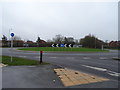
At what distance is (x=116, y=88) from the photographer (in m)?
4.38

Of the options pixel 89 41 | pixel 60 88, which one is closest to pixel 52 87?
pixel 60 88

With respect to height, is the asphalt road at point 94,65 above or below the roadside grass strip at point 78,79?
below

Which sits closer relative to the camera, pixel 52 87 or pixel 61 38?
pixel 52 87

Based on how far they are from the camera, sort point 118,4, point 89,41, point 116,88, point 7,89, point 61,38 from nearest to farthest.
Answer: point 7,89 → point 116,88 → point 118,4 → point 89,41 → point 61,38

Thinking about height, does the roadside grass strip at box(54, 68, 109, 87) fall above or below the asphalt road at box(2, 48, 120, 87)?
above

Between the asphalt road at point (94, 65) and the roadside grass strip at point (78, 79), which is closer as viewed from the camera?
the roadside grass strip at point (78, 79)

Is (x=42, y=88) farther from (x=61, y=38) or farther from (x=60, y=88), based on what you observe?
(x=61, y=38)

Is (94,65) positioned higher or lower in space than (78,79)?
lower

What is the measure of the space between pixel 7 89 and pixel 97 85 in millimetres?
3423

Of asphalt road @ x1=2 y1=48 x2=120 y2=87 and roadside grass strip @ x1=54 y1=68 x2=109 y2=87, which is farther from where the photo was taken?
asphalt road @ x1=2 y1=48 x2=120 y2=87

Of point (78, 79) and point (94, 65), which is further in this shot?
point (94, 65)

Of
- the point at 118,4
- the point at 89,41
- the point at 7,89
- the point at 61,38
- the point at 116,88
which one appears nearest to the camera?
the point at 7,89

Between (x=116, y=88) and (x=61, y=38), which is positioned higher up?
(x=61, y=38)

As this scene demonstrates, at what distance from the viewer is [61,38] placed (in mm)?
72625
